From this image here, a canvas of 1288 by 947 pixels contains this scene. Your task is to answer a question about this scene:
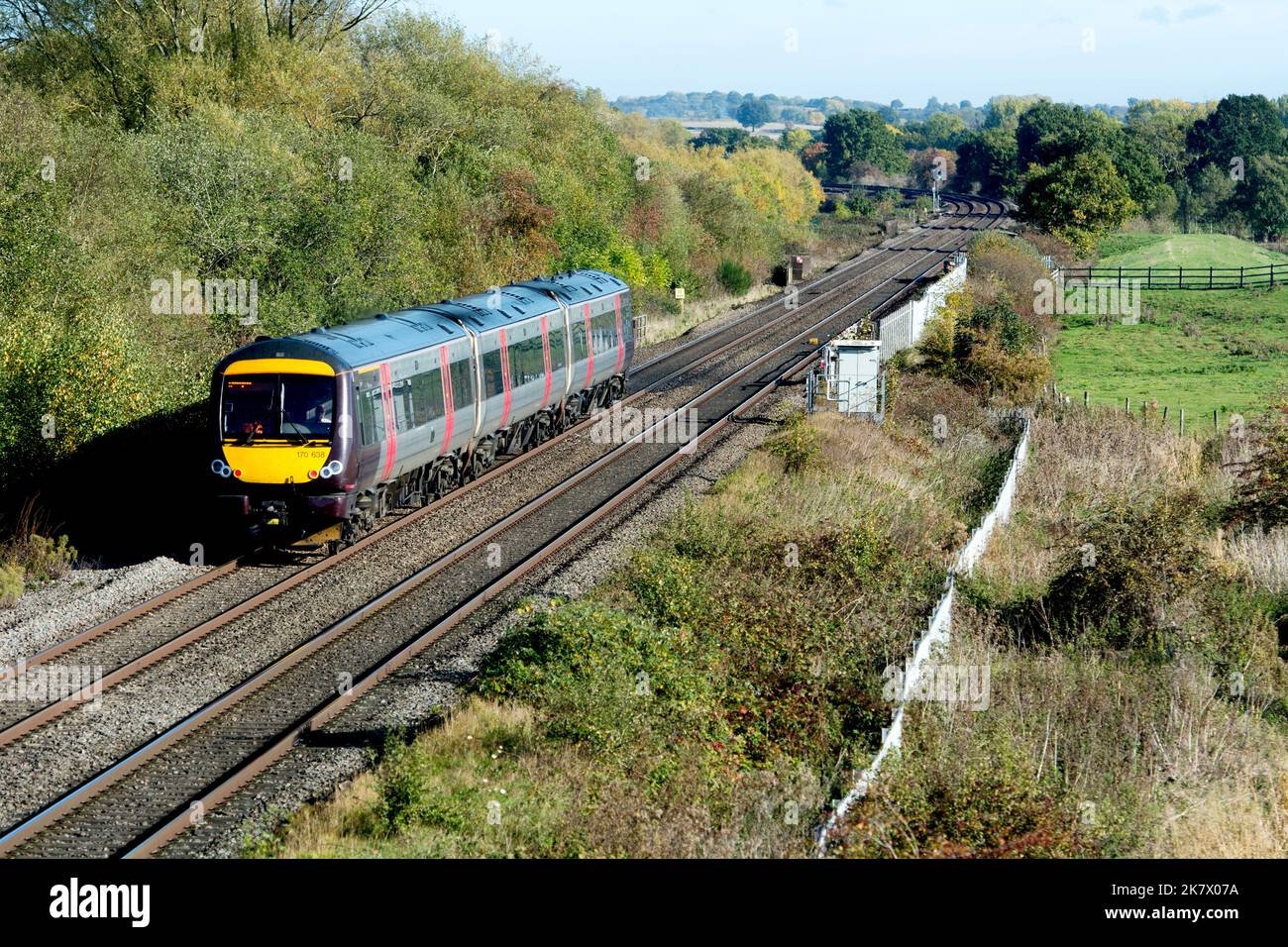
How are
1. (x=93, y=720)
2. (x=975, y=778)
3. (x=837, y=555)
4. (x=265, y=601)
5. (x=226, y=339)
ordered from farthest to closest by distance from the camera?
(x=226, y=339), (x=837, y=555), (x=265, y=601), (x=93, y=720), (x=975, y=778)

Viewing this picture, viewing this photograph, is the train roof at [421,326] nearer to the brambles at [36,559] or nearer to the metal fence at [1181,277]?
the brambles at [36,559]

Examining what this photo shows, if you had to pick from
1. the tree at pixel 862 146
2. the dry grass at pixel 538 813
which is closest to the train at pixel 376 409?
the dry grass at pixel 538 813

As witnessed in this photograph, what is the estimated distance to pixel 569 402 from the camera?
27.3 m

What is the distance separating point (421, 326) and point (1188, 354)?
104 ft

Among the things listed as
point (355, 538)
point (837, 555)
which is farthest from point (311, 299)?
point (837, 555)

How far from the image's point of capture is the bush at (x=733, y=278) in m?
57.7

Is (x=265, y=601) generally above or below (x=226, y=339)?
below

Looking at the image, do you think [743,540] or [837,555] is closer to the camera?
[837,555]

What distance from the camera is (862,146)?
16625 centimetres

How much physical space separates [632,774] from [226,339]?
1751 cm

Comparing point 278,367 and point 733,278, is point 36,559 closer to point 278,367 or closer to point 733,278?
point 278,367
